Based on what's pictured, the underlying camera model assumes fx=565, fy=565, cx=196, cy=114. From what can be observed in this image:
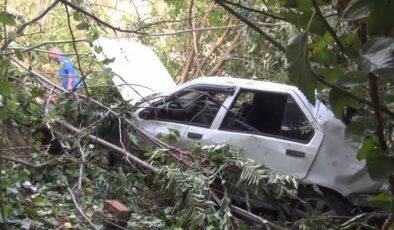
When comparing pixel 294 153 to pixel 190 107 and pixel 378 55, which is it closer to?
pixel 190 107

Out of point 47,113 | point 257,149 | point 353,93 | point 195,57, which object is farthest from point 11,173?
point 195,57

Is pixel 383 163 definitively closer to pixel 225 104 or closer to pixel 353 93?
pixel 353 93

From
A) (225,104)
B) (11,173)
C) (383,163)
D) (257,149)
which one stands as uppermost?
(383,163)

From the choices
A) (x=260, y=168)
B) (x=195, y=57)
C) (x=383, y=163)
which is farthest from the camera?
(x=195, y=57)

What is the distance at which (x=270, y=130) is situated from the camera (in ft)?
18.0

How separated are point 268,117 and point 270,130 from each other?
0.49 ft

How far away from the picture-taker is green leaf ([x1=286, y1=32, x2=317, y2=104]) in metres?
0.73

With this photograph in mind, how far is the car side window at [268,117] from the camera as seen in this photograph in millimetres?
5355

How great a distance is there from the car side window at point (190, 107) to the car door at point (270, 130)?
0.41 feet

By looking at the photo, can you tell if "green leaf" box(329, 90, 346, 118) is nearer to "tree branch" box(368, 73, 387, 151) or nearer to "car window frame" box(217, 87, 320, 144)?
"tree branch" box(368, 73, 387, 151)

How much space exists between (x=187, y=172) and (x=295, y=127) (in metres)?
1.26

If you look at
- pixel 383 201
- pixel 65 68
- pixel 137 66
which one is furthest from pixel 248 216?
pixel 383 201

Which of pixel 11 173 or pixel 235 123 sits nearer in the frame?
pixel 11 173

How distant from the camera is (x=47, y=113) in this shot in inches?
203
